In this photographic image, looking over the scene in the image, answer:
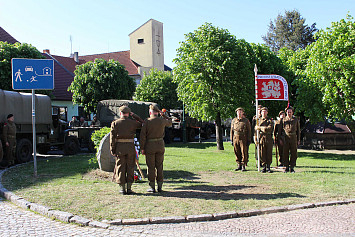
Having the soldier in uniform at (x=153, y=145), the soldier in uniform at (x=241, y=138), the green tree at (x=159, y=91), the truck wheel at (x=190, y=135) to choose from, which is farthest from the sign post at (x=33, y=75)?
the green tree at (x=159, y=91)

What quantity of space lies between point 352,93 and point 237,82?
4932 millimetres

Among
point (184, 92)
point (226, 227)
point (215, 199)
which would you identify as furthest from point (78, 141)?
point (226, 227)

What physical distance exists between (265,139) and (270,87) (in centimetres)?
164

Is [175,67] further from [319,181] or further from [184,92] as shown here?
[319,181]

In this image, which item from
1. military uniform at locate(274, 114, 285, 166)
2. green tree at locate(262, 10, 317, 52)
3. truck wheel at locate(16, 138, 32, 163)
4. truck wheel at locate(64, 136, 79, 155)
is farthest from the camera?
green tree at locate(262, 10, 317, 52)

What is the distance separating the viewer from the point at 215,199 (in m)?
6.95

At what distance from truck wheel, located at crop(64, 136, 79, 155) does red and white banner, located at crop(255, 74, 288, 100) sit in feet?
31.7

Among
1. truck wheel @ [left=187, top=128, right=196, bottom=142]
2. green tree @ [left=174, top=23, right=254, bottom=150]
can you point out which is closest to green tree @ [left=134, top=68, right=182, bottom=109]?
truck wheel @ [left=187, top=128, right=196, bottom=142]

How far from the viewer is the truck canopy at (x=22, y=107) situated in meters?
13.5

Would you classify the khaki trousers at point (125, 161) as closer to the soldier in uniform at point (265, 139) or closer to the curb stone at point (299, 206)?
the curb stone at point (299, 206)

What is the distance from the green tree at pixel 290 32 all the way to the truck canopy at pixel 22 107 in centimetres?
3712

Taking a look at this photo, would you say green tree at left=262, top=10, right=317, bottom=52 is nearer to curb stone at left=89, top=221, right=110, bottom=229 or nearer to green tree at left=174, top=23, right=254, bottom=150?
green tree at left=174, top=23, right=254, bottom=150

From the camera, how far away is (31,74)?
9820 millimetres

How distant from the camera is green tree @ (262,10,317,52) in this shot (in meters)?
46.3
